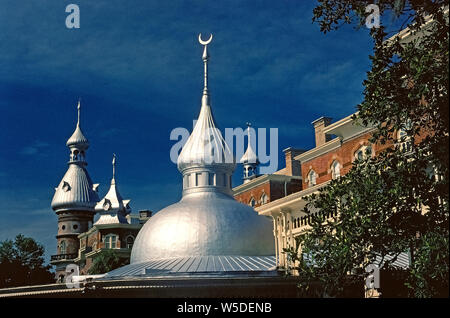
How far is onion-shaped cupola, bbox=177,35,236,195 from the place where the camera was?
53406mm

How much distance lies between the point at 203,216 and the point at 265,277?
11.2 metres

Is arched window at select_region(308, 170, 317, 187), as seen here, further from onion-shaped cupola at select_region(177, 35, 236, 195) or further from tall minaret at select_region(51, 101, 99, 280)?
tall minaret at select_region(51, 101, 99, 280)

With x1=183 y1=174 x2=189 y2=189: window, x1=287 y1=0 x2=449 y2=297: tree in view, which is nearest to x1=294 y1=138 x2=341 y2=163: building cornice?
x1=183 y1=174 x2=189 y2=189: window

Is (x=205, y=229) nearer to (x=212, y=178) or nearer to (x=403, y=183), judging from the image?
(x=212, y=178)

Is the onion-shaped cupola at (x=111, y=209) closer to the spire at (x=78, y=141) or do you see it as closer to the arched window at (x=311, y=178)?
the spire at (x=78, y=141)

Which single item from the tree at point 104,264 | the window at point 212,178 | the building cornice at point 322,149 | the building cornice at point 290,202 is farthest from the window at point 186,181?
the building cornice at point 290,202

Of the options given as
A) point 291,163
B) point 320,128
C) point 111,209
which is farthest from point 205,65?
→ point 111,209

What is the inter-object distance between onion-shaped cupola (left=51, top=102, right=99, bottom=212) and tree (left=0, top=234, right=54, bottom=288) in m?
5.98

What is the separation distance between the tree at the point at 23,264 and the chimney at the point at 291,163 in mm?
35667

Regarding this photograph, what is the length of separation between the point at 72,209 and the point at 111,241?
10350 millimetres

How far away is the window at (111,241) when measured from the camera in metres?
77.1

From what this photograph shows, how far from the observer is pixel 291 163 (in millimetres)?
57938
